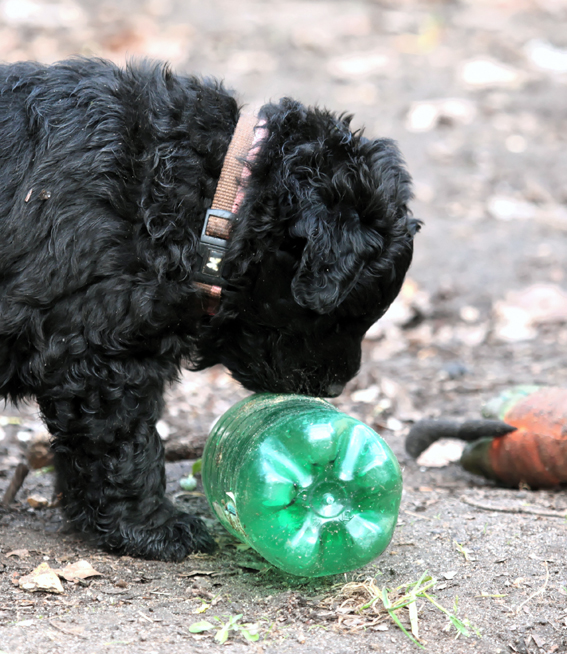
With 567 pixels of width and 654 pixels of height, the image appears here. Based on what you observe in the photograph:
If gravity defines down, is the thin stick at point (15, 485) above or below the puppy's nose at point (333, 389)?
below

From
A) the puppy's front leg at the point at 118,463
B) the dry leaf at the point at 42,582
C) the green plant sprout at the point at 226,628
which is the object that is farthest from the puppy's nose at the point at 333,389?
the dry leaf at the point at 42,582

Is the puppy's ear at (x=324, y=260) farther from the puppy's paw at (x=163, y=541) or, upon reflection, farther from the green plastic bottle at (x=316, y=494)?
the puppy's paw at (x=163, y=541)

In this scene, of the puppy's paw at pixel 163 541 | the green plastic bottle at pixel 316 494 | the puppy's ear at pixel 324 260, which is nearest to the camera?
the green plastic bottle at pixel 316 494

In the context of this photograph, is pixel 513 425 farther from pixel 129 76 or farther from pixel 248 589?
pixel 129 76

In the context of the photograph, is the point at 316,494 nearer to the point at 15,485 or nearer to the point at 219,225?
the point at 219,225

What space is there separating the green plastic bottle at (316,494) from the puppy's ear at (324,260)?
42 cm

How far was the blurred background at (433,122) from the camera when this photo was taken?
5.56 meters

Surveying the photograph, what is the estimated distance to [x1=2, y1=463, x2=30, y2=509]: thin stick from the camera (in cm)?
362

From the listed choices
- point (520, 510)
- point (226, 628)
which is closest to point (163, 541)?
point (226, 628)

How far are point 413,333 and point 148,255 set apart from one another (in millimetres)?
3735

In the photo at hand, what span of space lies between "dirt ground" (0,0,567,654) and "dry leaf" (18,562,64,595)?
0.04 meters

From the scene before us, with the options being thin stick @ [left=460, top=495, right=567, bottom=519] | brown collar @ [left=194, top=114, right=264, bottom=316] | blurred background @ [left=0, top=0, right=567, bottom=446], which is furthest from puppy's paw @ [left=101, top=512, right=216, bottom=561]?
blurred background @ [left=0, top=0, right=567, bottom=446]

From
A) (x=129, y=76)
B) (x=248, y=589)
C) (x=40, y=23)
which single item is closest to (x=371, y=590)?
(x=248, y=589)

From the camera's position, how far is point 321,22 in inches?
461
